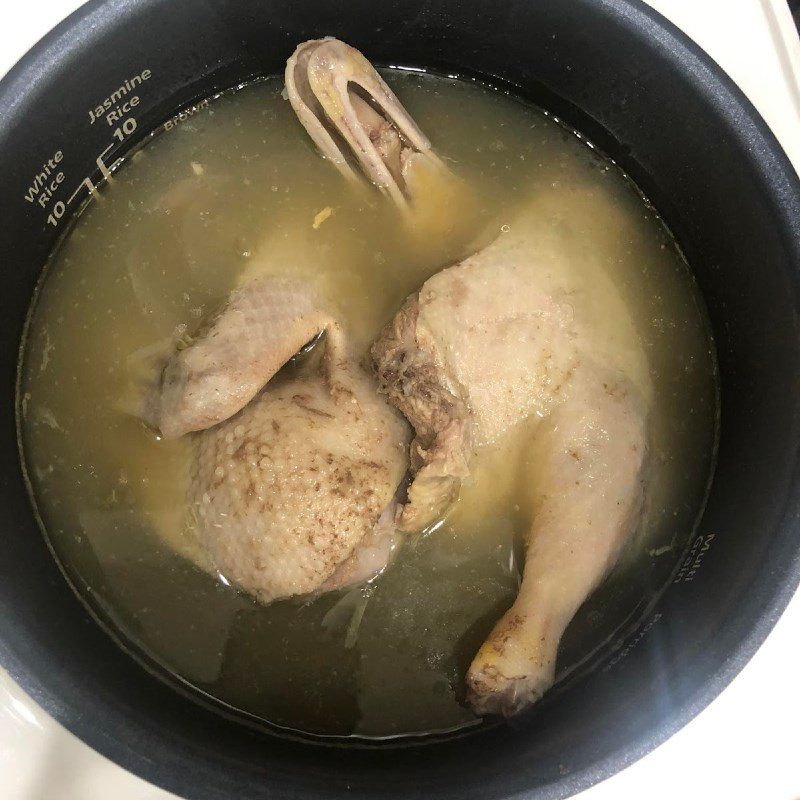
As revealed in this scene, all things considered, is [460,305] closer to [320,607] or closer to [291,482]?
[291,482]

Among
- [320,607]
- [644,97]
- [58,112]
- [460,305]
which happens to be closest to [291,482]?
[320,607]

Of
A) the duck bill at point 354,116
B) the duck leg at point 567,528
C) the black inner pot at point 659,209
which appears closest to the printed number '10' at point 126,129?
the black inner pot at point 659,209

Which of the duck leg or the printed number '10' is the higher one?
the printed number '10'

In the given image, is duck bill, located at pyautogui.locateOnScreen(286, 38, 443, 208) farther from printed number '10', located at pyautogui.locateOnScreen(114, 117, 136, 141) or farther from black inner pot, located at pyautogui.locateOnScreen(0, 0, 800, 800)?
printed number '10', located at pyautogui.locateOnScreen(114, 117, 136, 141)

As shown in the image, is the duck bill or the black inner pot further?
the duck bill

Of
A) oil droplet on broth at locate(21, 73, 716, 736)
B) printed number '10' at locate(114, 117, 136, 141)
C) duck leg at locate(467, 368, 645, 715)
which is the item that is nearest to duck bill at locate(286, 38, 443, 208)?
oil droplet on broth at locate(21, 73, 716, 736)

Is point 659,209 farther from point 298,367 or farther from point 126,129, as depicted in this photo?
point 126,129

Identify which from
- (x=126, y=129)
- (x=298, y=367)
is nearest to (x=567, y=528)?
(x=298, y=367)
